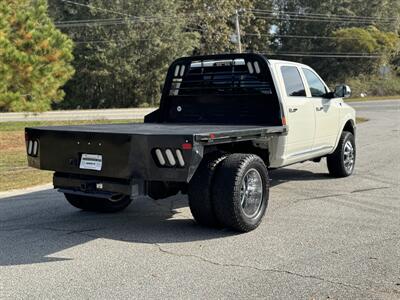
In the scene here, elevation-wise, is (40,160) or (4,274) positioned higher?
(40,160)

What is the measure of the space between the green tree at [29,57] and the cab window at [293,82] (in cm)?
1043

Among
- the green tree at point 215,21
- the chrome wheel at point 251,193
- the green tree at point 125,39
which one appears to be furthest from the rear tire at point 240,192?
the green tree at point 215,21

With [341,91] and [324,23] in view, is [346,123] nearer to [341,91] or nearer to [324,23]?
[341,91]

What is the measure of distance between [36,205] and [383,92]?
55504mm

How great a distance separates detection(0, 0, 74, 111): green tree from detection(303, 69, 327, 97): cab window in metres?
10.3

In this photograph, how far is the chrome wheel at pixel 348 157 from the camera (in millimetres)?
9203

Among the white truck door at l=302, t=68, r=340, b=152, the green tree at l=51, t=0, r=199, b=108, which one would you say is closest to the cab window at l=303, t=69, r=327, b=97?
the white truck door at l=302, t=68, r=340, b=152

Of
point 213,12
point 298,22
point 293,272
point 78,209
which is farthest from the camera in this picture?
point 298,22

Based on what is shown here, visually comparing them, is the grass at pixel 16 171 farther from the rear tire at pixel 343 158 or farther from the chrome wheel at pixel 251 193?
the rear tire at pixel 343 158

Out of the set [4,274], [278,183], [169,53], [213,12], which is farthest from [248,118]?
[213,12]

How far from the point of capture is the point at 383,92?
57.9m

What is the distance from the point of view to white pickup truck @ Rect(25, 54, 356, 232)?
5301 mm

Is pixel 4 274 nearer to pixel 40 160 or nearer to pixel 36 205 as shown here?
pixel 40 160

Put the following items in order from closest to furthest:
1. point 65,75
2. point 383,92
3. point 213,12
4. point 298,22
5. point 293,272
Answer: point 293,272 → point 65,75 → point 213,12 → point 383,92 → point 298,22
